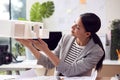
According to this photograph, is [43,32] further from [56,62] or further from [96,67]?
[96,67]

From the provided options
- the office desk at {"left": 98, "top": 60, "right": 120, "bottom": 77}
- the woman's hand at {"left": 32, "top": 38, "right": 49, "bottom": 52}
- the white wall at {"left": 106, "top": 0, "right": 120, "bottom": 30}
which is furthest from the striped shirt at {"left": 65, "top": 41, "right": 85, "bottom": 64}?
the white wall at {"left": 106, "top": 0, "right": 120, "bottom": 30}

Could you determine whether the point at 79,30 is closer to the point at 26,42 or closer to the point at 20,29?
the point at 26,42

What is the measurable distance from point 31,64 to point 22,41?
1568mm

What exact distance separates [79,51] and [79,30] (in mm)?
166

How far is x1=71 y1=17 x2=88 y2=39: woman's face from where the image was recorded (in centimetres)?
170

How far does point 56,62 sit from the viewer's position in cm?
157

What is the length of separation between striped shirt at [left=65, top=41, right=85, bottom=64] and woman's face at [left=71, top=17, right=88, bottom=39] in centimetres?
10

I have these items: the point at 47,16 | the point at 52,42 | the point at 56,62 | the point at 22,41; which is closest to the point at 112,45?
the point at 52,42

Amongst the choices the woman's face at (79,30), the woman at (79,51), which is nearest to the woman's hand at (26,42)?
the woman at (79,51)

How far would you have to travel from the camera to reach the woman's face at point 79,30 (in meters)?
1.70

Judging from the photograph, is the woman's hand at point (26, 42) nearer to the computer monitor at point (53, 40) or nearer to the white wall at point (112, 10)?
the computer monitor at point (53, 40)

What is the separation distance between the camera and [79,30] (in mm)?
1720

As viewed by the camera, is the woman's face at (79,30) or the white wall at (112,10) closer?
the woman's face at (79,30)

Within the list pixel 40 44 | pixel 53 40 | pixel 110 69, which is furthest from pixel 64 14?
pixel 40 44
